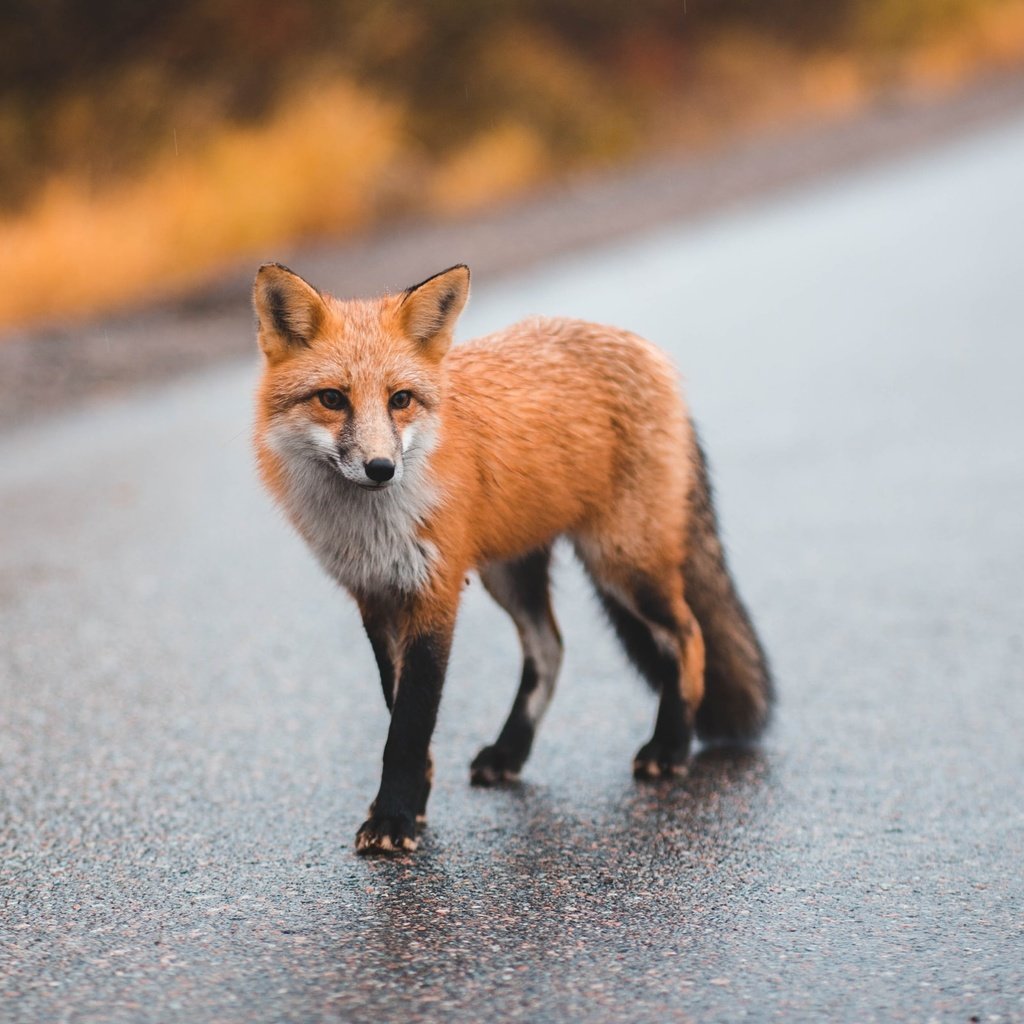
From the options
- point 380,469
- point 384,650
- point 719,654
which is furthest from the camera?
point 719,654

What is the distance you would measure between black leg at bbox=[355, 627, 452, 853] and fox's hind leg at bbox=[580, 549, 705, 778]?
0.68m

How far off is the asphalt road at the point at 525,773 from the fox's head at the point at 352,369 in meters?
1.05

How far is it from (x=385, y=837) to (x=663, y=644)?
1156 mm

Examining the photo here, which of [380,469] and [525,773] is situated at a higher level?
[380,469]

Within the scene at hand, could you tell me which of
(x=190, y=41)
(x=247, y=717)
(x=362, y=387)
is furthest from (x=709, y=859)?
(x=190, y=41)

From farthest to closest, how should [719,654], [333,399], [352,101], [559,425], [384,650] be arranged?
1. [352,101]
2. [719,654]
3. [559,425]
4. [384,650]
5. [333,399]

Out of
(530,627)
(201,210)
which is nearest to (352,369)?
(530,627)

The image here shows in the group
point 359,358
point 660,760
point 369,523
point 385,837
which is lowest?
point 385,837

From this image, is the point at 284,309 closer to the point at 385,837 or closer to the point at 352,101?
the point at 385,837

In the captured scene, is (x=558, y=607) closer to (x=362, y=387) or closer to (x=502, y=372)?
(x=502, y=372)

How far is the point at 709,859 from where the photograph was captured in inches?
165

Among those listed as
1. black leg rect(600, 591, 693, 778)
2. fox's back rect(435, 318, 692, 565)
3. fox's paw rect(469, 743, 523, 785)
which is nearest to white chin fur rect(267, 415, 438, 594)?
fox's back rect(435, 318, 692, 565)

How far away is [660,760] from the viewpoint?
4.89m

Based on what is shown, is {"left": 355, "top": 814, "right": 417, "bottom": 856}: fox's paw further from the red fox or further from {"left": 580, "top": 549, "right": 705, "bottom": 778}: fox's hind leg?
{"left": 580, "top": 549, "right": 705, "bottom": 778}: fox's hind leg
